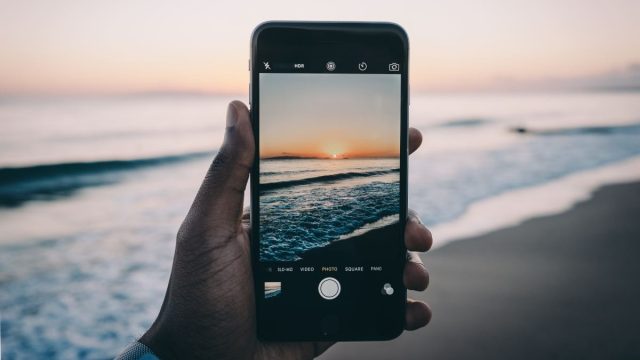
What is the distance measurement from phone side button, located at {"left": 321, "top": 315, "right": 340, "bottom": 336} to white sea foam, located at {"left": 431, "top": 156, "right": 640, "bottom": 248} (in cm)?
377

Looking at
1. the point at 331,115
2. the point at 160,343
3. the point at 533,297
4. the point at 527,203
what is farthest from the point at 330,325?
the point at 527,203

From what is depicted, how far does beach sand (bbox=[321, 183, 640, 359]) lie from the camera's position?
3.87 meters

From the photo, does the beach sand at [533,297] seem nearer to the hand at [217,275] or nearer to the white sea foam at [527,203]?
the white sea foam at [527,203]

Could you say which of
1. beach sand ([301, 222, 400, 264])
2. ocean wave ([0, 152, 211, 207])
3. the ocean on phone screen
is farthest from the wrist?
ocean wave ([0, 152, 211, 207])

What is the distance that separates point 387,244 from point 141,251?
4.29 m

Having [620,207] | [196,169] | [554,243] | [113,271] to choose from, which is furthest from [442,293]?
[196,169]

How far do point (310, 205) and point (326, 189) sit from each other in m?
0.09

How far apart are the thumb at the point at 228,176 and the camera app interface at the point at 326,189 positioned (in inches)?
4.1

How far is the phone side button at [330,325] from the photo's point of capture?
7.11 feet

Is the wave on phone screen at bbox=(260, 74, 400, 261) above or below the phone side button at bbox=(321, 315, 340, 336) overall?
above

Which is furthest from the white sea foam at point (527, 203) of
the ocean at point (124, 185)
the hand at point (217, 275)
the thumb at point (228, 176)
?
the thumb at point (228, 176)

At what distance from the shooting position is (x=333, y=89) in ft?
7.27

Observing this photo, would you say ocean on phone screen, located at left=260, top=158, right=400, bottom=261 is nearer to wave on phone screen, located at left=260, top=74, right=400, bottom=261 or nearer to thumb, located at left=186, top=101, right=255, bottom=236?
wave on phone screen, located at left=260, top=74, right=400, bottom=261

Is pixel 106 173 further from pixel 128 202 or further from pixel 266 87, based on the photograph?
pixel 266 87
